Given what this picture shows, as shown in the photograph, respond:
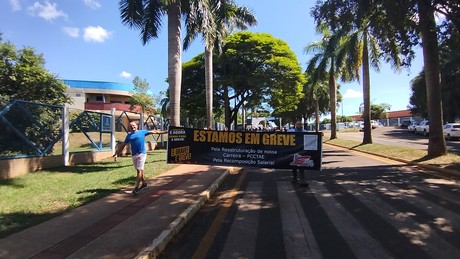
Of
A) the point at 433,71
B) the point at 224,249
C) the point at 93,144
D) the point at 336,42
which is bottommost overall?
the point at 224,249

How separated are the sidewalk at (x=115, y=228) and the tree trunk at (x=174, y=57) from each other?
7.26 m

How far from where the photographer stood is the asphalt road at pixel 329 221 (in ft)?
18.8

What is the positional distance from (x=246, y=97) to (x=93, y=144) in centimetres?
2816

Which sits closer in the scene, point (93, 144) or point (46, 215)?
point (46, 215)

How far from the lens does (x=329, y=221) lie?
7188 millimetres

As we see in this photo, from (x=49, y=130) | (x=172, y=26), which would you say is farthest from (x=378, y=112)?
(x=49, y=130)

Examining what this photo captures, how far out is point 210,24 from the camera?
18703mm

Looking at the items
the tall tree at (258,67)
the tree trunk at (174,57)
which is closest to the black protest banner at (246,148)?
the tree trunk at (174,57)

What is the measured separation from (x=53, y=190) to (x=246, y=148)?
5.21 meters

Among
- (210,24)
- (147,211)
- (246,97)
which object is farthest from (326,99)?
(147,211)

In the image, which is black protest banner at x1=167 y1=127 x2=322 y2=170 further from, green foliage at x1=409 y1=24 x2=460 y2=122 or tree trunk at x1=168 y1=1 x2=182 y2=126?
green foliage at x1=409 y1=24 x2=460 y2=122

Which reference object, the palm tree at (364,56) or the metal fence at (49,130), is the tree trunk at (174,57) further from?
the palm tree at (364,56)

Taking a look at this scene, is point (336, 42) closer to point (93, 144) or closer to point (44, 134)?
point (93, 144)

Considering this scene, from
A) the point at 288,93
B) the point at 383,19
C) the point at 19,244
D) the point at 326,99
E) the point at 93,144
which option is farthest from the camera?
→ the point at 326,99
